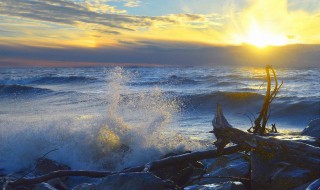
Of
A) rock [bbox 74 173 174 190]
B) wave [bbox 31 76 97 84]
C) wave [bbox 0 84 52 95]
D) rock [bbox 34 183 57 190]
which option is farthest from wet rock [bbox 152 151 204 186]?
wave [bbox 31 76 97 84]

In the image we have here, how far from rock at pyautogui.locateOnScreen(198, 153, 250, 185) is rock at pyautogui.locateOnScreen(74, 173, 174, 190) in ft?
2.61

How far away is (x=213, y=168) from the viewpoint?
14.4ft

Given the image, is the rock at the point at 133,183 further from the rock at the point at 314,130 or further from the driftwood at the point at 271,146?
the rock at the point at 314,130

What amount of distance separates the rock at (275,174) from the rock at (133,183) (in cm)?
83

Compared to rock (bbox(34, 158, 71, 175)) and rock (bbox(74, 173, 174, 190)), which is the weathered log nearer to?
rock (bbox(74, 173, 174, 190))

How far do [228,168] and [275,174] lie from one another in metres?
0.75

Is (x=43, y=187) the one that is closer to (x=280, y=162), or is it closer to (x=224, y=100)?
(x=280, y=162)

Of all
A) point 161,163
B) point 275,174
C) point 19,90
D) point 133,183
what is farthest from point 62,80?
point 275,174

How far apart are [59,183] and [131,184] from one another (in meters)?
1.90

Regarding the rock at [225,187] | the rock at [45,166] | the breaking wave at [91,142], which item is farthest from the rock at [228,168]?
the rock at [45,166]

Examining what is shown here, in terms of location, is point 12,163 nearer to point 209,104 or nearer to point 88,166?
point 88,166

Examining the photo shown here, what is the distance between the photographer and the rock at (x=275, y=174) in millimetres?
3207

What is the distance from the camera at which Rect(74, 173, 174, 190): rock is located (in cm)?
318

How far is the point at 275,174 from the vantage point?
131 inches
